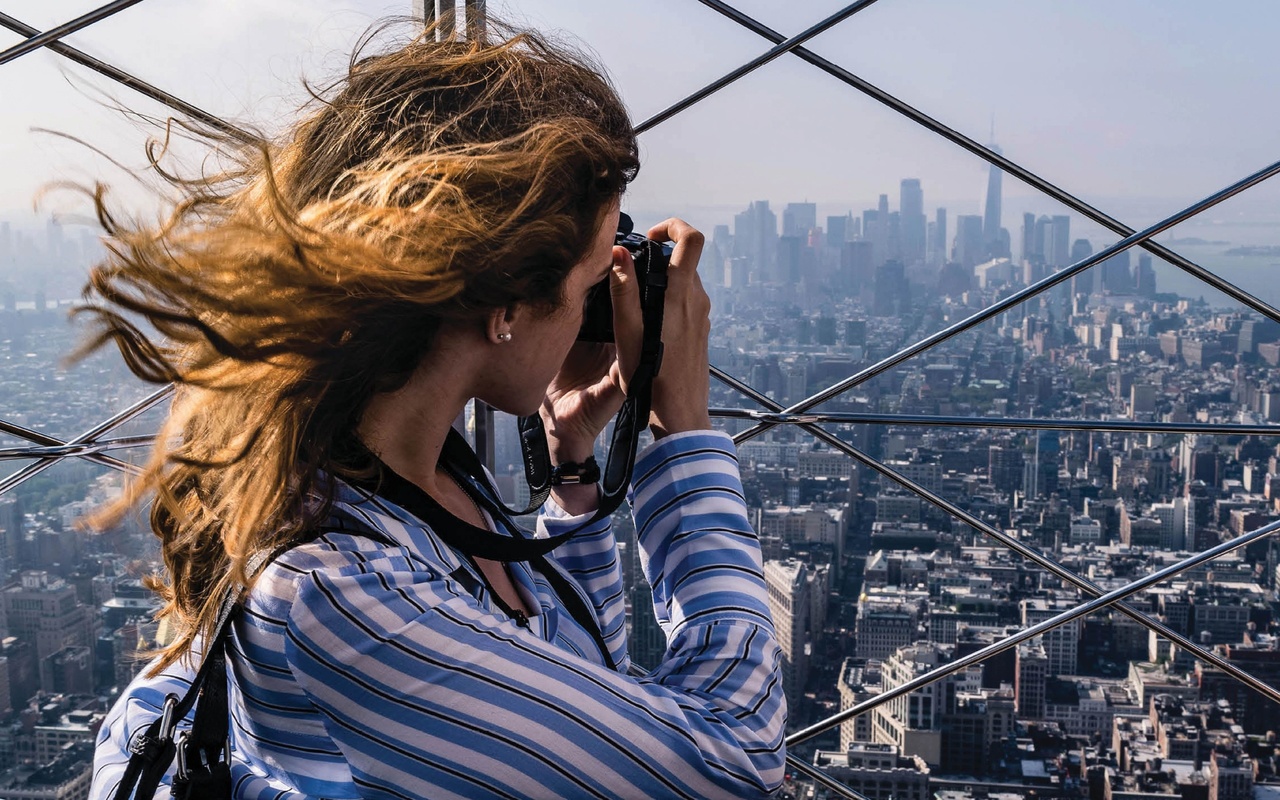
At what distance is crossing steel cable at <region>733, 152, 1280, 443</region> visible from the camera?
1271 millimetres

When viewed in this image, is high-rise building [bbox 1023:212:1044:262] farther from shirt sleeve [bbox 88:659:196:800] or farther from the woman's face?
shirt sleeve [bbox 88:659:196:800]

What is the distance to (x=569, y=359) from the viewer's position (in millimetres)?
875

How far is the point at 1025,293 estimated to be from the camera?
4.25ft

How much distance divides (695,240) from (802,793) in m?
1.13

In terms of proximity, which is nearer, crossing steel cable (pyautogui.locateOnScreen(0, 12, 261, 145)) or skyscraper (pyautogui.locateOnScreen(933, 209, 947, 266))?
crossing steel cable (pyautogui.locateOnScreen(0, 12, 261, 145))

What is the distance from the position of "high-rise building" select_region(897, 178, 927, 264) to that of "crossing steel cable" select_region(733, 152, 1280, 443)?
0.84ft

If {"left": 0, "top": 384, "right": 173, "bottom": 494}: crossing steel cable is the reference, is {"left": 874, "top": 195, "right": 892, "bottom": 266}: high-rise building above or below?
above

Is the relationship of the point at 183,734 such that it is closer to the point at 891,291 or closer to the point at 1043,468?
the point at 891,291

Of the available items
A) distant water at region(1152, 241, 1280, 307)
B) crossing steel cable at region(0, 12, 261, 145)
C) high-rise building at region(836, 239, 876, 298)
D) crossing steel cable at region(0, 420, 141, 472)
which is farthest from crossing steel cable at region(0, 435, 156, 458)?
distant water at region(1152, 241, 1280, 307)

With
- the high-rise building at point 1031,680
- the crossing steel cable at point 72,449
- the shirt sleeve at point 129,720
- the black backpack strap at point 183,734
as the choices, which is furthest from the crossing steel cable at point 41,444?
the high-rise building at point 1031,680

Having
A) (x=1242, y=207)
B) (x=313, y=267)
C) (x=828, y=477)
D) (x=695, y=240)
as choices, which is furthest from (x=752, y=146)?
(x=313, y=267)

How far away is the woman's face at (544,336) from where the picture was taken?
636mm

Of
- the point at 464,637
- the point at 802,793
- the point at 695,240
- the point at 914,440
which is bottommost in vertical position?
the point at 802,793

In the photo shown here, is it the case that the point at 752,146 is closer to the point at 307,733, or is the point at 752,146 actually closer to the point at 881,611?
the point at 881,611
